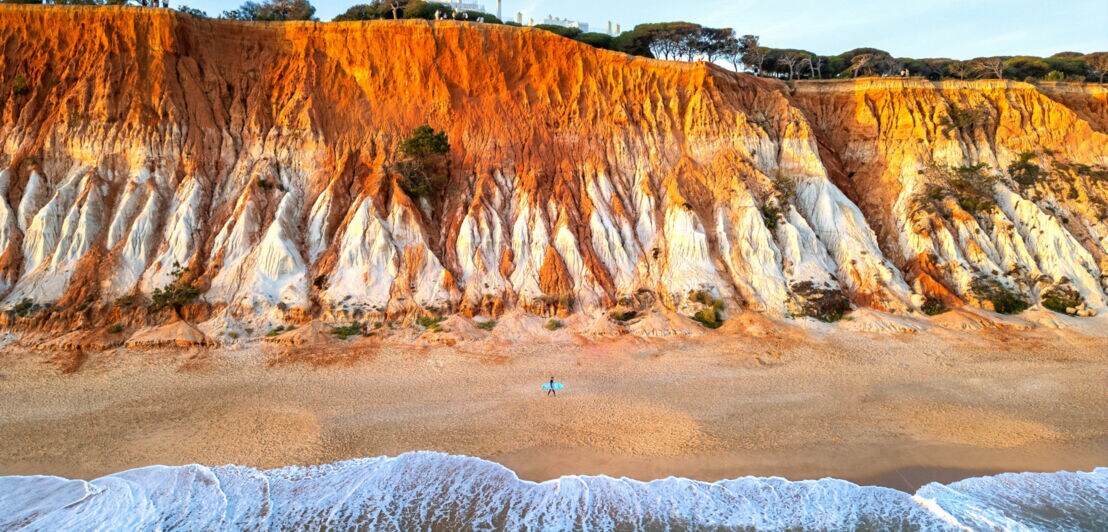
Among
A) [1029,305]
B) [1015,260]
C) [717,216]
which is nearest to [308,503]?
[717,216]

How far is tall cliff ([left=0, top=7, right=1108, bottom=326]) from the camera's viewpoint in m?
20.2

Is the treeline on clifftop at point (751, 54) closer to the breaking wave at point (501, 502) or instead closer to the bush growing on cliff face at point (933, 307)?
the bush growing on cliff face at point (933, 307)

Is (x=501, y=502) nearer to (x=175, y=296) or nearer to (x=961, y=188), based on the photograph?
(x=175, y=296)

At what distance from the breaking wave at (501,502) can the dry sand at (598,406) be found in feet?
1.52

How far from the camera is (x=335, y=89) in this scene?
26.0 metres

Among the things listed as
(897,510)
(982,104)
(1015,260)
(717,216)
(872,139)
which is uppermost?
(982,104)

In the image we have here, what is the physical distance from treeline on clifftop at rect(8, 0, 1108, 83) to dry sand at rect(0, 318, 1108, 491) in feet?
77.2

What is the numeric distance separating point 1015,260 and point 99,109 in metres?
39.9

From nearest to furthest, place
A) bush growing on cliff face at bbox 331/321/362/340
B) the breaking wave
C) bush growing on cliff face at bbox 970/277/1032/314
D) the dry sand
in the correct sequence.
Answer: the breaking wave → the dry sand → bush growing on cliff face at bbox 331/321/362/340 → bush growing on cliff face at bbox 970/277/1032/314

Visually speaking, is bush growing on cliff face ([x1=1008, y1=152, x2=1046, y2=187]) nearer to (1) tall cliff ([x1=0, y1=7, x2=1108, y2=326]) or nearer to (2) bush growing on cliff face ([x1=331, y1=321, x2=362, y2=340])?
(1) tall cliff ([x1=0, y1=7, x2=1108, y2=326])

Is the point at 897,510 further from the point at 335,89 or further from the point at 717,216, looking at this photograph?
the point at 335,89

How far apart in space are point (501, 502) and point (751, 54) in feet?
116

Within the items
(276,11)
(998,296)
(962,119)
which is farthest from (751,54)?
(276,11)

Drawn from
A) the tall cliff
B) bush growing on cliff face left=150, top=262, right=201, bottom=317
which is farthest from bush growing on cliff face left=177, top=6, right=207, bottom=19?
bush growing on cliff face left=150, top=262, right=201, bottom=317
